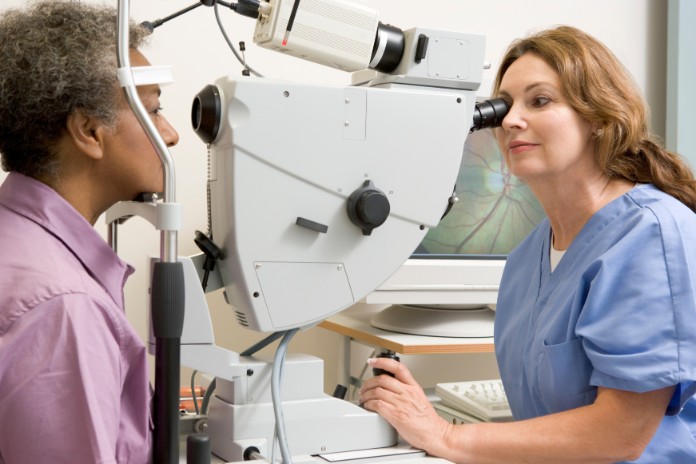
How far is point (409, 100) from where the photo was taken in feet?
3.39

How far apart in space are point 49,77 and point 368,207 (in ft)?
1.34

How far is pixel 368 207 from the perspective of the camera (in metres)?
0.99

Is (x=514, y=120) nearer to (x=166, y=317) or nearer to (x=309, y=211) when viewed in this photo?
(x=309, y=211)

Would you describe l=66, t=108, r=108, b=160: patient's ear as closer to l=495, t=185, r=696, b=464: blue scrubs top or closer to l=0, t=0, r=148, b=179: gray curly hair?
l=0, t=0, r=148, b=179: gray curly hair

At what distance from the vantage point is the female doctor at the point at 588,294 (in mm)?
1094

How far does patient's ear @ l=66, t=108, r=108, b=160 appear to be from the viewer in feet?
2.98

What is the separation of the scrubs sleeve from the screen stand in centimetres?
61

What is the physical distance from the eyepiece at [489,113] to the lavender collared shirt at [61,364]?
0.59 metres

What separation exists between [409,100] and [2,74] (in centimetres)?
50

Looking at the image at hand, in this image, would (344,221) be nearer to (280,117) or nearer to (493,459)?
(280,117)

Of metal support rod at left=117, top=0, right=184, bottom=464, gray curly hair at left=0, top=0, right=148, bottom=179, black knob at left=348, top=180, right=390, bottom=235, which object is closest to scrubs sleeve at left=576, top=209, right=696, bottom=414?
black knob at left=348, top=180, right=390, bottom=235

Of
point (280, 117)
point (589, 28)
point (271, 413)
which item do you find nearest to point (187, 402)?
point (271, 413)

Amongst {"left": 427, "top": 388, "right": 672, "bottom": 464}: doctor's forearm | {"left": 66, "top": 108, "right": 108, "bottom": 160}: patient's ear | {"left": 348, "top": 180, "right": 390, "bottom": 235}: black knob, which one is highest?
{"left": 66, "top": 108, "right": 108, "bottom": 160}: patient's ear

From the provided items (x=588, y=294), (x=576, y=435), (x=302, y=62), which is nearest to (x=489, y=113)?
(x=588, y=294)
